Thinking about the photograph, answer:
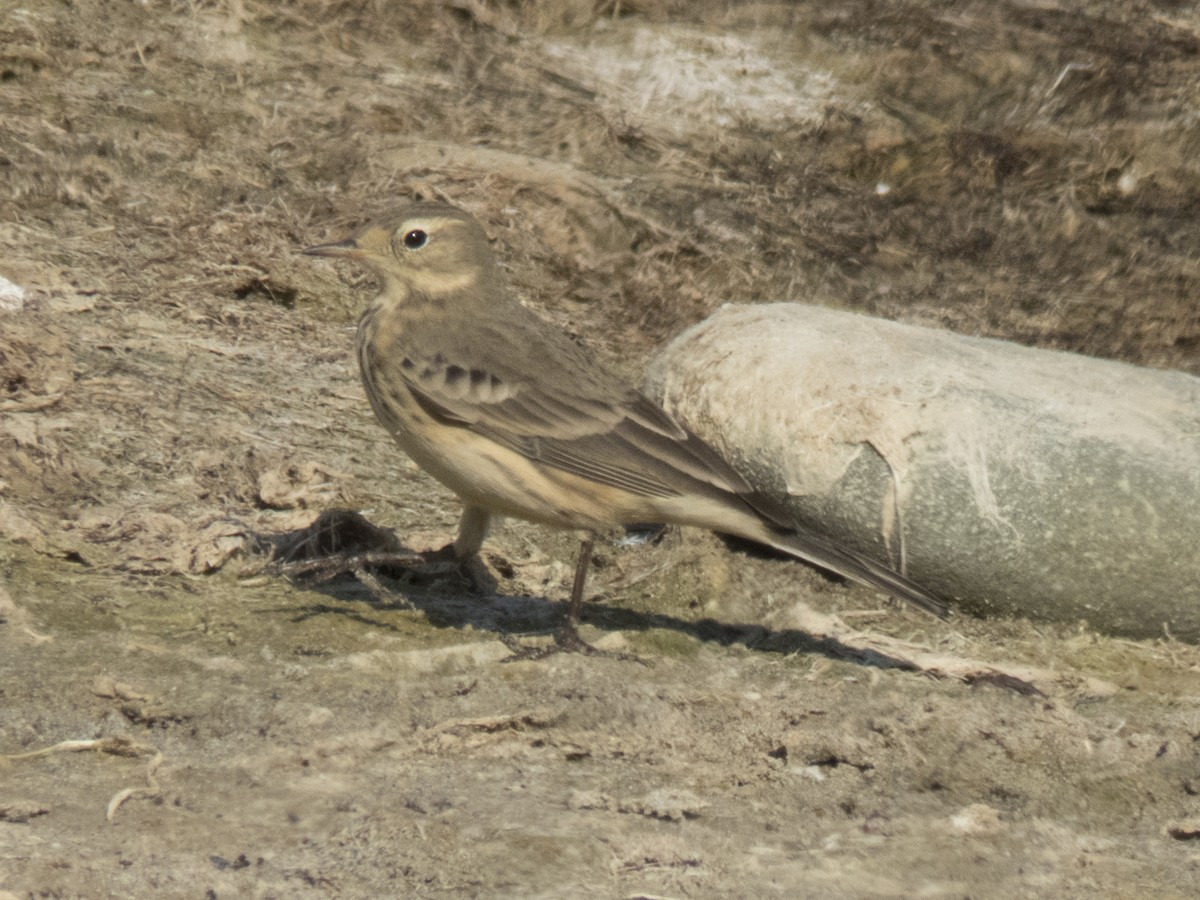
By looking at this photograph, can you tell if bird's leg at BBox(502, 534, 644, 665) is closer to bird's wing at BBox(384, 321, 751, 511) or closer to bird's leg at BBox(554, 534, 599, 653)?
bird's leg at BBox(554, 534, 599, 653)

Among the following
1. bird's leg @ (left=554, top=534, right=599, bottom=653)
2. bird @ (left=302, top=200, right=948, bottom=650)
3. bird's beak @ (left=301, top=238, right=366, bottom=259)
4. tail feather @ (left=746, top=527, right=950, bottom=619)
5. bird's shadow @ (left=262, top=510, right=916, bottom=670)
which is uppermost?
bird's beak @ (left=301, top=238, right=366, bottom=259)

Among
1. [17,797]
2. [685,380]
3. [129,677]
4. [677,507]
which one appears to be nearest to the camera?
[17,797]

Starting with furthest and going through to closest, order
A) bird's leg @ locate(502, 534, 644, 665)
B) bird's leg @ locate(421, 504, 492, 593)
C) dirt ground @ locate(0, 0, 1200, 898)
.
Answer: bird's leg @ locate(421, 504, 492, 593) → bird's leg @ locate(502, 534, 644, 665) → dirt ground @ locate(0, 0, 1200, 898)

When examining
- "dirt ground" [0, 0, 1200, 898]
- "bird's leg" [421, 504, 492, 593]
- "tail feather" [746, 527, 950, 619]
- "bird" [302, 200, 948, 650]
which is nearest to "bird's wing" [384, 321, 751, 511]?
"bird" [302, 200, 948, 650]

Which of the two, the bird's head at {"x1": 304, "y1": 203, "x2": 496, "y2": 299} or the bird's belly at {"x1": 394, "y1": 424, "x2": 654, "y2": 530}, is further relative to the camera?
the bird's head at {"x1": 304, "y1": 203, "x2": 496, "y2": 299}

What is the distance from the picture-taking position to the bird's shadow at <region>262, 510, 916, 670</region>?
6.65 m

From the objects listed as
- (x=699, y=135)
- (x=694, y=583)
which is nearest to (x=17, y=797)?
(x=694, y=583)

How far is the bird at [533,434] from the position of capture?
6.38 meters

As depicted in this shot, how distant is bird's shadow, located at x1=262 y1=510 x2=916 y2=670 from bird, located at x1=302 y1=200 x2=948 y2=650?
27 centimetres

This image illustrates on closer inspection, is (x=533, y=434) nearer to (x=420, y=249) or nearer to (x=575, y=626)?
(x=575, y=626)

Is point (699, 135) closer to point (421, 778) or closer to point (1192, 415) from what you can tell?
point (1192, 415)

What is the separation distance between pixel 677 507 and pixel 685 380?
145cm

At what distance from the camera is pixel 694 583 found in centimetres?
738

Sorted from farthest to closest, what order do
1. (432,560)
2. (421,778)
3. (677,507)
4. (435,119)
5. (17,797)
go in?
1. (435,119)
2. (432,560)
3. (677,507)
4. (421,778)
5. (17,797)
